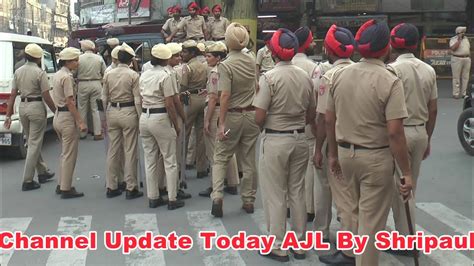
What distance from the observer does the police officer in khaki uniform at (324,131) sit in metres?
4.34

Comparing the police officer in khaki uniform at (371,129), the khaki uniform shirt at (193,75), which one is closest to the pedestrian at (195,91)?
the khaki uniform shirt at (193,75)

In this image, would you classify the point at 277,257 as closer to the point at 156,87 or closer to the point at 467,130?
the point at 156,87

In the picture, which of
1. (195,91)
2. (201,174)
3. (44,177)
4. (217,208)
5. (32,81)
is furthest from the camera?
(201,174)

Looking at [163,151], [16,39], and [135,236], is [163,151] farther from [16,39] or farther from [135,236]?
[16,39]

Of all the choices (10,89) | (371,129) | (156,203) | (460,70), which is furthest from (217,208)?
(460,70)

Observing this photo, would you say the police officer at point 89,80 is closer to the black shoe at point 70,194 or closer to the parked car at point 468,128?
the black shoe at point 70,194

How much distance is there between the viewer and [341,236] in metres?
4.32

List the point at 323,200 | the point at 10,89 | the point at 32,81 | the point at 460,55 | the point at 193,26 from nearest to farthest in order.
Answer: the point at 323,200, the point at 32,81, the point at 10,89, the point at 193,26, the point at 460,55

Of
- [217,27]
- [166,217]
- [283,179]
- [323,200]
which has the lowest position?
[166,217]

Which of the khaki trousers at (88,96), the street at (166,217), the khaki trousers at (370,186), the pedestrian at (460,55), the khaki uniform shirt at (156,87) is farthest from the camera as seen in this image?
the pedestrian at (460,55)

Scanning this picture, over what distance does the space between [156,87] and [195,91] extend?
136cm

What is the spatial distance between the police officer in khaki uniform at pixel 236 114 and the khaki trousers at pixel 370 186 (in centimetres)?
198

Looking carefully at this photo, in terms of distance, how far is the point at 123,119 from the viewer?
6.29m

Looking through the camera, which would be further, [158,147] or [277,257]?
[158,147]
